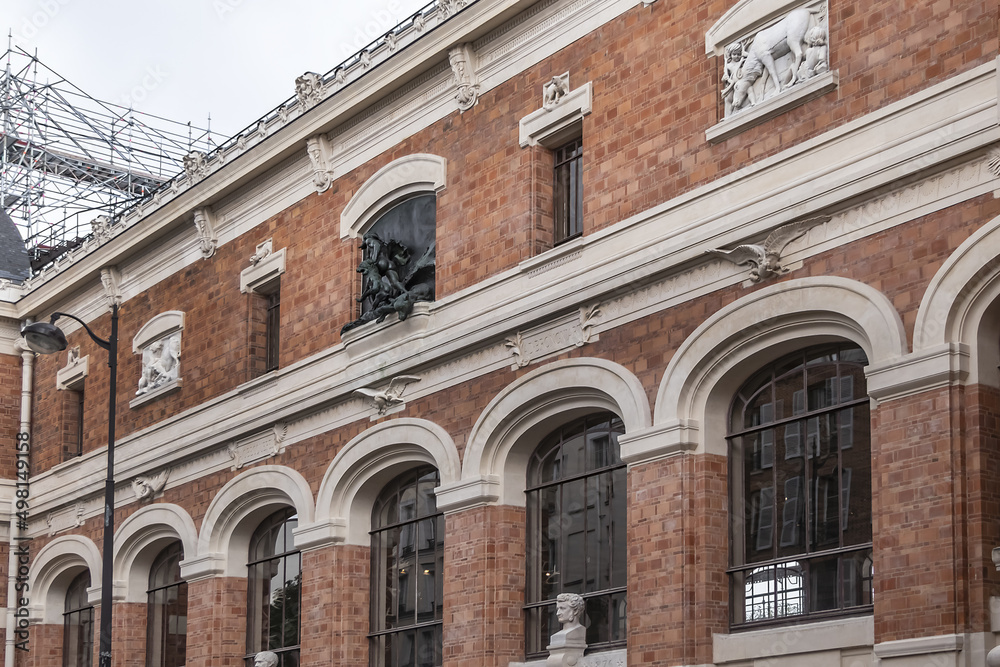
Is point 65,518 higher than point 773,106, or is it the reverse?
point 773,106

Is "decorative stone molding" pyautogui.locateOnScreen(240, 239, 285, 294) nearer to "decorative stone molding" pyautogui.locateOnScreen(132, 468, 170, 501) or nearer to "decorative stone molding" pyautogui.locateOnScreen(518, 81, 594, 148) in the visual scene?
"decorative stone molding" pyautogui.locateOnScreen(132, 468, 170, 501)

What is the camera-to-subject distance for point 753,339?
1683 cm

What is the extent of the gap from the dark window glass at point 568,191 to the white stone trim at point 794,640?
5805mm

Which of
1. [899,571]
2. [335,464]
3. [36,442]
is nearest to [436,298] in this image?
[335,464]

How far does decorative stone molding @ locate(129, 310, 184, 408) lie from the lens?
27.3 metres

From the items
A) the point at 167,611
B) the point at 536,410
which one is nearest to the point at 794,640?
the point at 536,410

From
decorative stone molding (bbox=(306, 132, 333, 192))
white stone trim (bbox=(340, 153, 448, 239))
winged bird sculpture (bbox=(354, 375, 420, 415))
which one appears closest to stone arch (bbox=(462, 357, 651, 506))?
winged bird sculpture (bbox=(354, 375, 420, 415))

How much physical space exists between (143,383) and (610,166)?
11877 mm

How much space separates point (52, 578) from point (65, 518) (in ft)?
4.19

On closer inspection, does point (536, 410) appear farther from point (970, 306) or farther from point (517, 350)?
point (970, 306)

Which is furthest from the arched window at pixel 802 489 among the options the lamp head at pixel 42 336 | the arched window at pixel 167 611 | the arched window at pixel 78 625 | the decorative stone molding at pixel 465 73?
the arched window at pixel 78 625

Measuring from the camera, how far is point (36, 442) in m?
31.8

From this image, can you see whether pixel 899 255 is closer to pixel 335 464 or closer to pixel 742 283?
pixel 742 283

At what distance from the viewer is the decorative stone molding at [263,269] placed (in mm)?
25000
